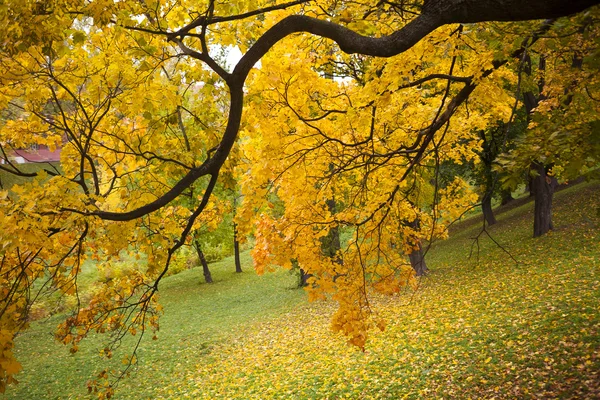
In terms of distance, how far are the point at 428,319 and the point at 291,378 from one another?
11.5ft

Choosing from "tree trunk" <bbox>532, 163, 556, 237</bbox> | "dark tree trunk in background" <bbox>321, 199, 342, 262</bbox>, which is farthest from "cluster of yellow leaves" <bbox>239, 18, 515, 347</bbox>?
"dark tree trunk in background" <bbox>321, 199, 342, 262</bbox>

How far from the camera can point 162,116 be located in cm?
504

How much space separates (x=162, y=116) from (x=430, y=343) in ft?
22.1

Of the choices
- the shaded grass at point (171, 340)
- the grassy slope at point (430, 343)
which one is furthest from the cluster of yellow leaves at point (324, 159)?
the shaded grass at point (171, 340)

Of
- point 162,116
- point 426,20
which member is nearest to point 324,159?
point 162,116

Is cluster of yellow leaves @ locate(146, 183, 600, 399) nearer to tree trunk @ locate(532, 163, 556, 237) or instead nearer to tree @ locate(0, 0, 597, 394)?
tree trunk @ locate(532, 163, 556, 237)

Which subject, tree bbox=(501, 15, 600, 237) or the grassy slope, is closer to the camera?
tree bbox=(501, 15, 600, 237)

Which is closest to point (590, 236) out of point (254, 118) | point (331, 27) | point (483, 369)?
point (483, 369)

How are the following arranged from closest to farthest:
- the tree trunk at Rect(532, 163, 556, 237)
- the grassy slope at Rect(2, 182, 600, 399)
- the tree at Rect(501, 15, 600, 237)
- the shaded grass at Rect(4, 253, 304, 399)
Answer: the tree at Rect(501, 15, 600, 237), the grassy slope at Rect(2, 182, 600, 399), the shaded grass at Rect(4, 253, 304, 399), the tree trunk at Rect(532, 163, 556, 237)

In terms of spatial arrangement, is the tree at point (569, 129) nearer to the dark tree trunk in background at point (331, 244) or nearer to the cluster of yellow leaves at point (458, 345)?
the cluster of yellow leaves at point (458, 345)

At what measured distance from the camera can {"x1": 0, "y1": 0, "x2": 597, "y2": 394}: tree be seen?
328cm

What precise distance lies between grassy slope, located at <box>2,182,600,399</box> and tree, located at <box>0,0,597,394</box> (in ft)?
7.50

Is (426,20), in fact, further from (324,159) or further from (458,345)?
(458,345)

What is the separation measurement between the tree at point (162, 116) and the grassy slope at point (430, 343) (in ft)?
7.50
